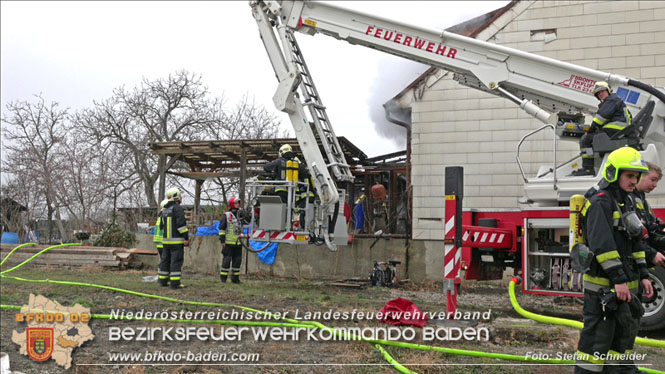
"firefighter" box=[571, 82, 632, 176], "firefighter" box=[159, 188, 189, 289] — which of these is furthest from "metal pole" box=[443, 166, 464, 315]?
"firefighter" box=[159, 188, 189, 289]

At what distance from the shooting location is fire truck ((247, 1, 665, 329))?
6.43 meters

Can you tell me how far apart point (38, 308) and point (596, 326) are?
5.70 m

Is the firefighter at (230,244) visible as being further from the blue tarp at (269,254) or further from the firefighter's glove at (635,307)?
the firefighter's glove at (635,307)

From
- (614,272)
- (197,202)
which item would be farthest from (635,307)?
(197,202)

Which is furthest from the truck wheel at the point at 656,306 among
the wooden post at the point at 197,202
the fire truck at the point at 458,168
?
the wooden post at the point at 197,202

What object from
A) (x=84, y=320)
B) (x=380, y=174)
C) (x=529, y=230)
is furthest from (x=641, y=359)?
(x=380, y=174)

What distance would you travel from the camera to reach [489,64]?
24.8 ft

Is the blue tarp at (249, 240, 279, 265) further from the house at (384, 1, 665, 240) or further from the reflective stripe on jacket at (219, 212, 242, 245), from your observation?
the house at (384, 1, 665, 240)

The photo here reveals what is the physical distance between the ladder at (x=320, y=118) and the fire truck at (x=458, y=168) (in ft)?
0.06

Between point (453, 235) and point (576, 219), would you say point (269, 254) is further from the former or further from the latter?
point (576, 219)

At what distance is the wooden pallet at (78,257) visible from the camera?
12367mm

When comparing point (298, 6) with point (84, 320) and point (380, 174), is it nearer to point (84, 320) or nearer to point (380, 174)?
point (84, 320)

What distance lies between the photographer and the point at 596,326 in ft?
11.7

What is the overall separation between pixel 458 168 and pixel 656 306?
263cm
